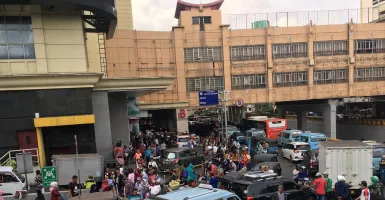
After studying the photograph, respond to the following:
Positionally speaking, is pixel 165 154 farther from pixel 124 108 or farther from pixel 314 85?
pixel 314 85

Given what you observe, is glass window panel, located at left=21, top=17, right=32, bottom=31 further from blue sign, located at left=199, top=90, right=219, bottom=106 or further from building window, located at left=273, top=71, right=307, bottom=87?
building window, located at left=273, top=71, right=307, bottom=87

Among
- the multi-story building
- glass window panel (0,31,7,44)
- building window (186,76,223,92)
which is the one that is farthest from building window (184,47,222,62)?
glass window panel (0,31,7,44)

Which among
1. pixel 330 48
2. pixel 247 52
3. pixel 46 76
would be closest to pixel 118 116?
pixel 46 76

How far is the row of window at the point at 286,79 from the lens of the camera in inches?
1412

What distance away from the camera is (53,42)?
53.4 feet

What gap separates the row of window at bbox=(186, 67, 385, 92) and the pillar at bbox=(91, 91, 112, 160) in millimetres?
17366

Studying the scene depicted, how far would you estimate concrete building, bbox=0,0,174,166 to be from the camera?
15461mm

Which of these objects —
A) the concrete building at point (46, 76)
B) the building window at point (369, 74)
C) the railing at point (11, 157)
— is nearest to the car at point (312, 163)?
the concrete building at point (46, 76)

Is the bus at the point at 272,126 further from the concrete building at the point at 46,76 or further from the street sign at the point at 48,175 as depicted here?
the street sign at the point at 48,175

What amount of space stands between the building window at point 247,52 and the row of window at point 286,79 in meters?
2.16

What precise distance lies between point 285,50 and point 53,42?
2753 centimetres

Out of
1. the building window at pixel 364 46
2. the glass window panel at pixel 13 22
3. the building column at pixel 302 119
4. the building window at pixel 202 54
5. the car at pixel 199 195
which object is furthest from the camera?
the building column at pixel 302 119

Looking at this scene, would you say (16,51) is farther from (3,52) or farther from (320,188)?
(320,188)

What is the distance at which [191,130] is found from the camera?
1620 inches
